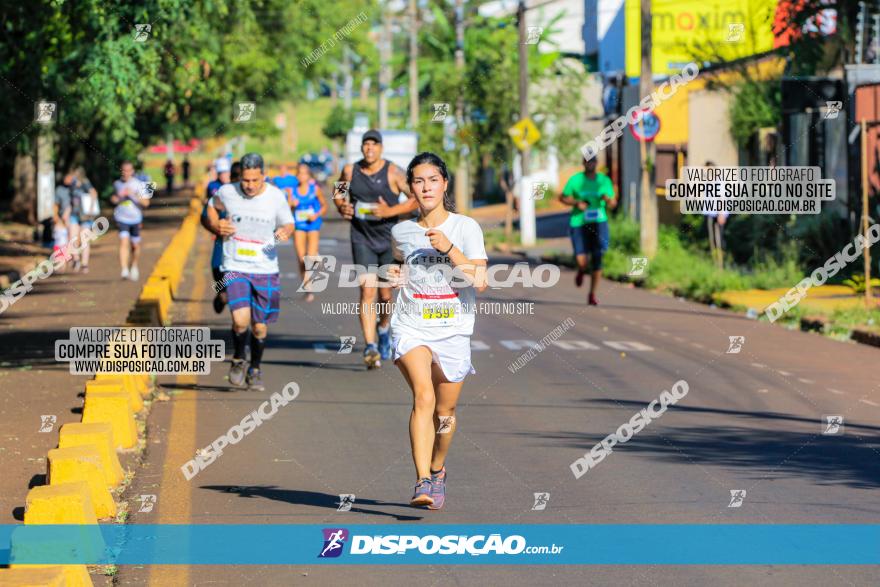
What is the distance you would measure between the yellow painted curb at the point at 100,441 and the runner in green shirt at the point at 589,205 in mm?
11241

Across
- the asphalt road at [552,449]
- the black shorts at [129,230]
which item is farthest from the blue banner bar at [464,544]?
the black shorts at [129,230]

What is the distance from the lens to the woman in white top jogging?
28.3 ft

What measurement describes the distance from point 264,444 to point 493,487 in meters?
2.26

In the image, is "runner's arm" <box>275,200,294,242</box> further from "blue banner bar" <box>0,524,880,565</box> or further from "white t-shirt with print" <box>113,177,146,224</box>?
"white t-shirt with print" <box>113,177,146,224</box>

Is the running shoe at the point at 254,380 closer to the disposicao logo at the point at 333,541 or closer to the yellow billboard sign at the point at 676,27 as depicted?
the disposicao logo at the point at 333,541

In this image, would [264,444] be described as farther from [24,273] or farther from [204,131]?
[204,131]

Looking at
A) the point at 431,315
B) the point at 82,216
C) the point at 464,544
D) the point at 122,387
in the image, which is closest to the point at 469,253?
the point at 431,315

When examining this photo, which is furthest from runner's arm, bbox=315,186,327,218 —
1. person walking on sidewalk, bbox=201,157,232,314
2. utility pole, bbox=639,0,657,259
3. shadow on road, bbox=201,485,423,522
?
shadow on road, bbox=201,485,423,522

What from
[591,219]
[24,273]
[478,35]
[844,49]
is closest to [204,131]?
[478,35]

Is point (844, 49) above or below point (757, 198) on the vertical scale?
above

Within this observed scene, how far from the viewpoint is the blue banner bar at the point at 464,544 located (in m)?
7.66

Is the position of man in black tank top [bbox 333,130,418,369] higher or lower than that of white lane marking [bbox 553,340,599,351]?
higher

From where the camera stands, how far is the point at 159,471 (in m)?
10.1

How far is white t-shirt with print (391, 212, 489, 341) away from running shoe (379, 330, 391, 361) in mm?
6597
